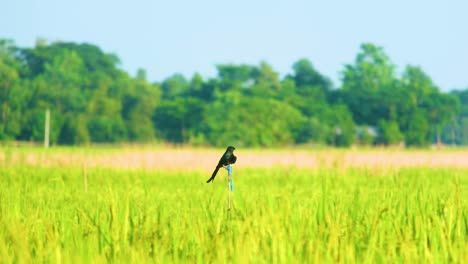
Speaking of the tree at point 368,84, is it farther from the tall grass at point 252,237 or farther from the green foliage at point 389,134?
the tall grass at point 252,237

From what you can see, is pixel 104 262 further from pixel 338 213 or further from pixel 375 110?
pixel 375 110

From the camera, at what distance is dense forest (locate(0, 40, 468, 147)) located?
215 feet

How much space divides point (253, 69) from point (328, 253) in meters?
84.3

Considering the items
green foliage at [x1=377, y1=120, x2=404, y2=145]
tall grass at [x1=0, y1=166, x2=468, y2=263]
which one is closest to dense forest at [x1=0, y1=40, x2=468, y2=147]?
green foliage at [x1=377, y1=120, x2=404, y2=145]

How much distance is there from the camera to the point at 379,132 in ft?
238

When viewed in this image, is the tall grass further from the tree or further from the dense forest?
the tree

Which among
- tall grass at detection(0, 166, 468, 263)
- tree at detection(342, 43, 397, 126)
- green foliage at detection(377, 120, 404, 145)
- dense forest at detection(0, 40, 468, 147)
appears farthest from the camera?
tree at detection(342, 43, 397, 126)

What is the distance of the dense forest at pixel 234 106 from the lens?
65625mm

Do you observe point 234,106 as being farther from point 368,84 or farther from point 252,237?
point 252,237

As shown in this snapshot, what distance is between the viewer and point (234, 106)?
6475cm

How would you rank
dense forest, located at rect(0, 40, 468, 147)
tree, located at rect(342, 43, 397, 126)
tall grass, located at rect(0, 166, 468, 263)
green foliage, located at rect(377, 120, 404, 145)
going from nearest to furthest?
tall grass, located at rect(0, 166, 468, 263) < dense forest, located at rect(0, 40, 468, 147) < green foliage, located at rect(377, 120, 404, 145) < tree, located at rect(342, 43, 397, 126)

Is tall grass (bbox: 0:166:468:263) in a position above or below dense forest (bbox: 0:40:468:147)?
below

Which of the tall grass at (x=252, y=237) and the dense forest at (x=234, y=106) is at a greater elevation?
the dense forest at (x=234, y=106)

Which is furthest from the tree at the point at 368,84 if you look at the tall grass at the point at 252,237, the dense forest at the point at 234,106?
the tall grass at the point at 252,237
